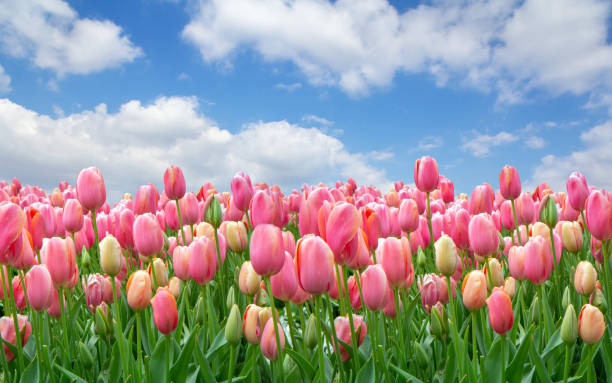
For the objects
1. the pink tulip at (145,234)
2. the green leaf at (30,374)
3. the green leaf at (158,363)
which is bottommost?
the green leaf at (30,374)

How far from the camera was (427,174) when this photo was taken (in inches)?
154

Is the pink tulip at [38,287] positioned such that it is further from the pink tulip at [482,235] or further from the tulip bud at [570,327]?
the tulip bud at [570,327]

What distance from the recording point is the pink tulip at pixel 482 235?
283cm

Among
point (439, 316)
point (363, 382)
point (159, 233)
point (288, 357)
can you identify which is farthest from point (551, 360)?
point (159, 233)

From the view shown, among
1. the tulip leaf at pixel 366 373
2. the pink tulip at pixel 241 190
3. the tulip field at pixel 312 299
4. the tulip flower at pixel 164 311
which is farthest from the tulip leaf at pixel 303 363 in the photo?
the pink tulip at pixel 241 190

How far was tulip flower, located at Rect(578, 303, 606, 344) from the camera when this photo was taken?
2.24m

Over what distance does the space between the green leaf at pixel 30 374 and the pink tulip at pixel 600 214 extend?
3095mm

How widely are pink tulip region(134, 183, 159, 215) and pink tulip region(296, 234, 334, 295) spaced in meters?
2.63

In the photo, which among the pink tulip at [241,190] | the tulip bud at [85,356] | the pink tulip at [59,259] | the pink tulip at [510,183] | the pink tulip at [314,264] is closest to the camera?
the pink tulip at [314,264]

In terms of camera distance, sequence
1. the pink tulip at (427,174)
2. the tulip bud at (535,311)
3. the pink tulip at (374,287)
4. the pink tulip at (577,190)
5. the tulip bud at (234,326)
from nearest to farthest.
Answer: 1. the pink tulip at (374,287)
2. the tulip bud at (234,326)
3. the tulip bud at (535,311)
4. the pink tulip at (577,190)
5. the pink tulip at (427,174)

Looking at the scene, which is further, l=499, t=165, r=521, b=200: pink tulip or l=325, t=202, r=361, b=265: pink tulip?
l=499, t=165, r=521, b=200: pink tulip

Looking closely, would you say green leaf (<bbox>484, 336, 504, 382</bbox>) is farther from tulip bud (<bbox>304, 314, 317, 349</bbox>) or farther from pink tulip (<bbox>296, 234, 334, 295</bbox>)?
pink tulip (<bbox>296, 234, 334, 295</bbox>)

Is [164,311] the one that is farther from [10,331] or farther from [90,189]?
[90,189]

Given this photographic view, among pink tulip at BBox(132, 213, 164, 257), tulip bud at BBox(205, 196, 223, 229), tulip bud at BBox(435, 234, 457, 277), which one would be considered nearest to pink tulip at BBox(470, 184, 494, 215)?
tulip bud at BBox(435, 234, 457, 277)
